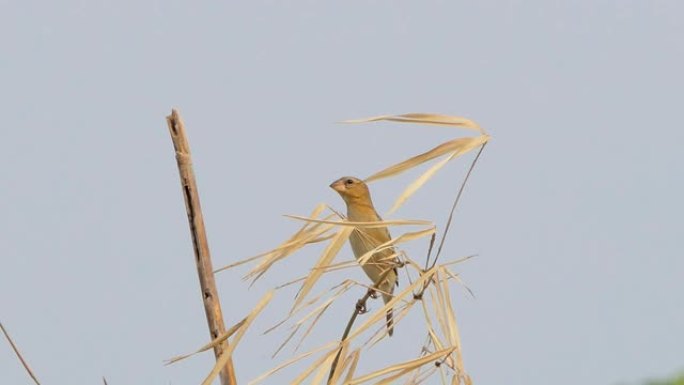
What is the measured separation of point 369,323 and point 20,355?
0.73 meters

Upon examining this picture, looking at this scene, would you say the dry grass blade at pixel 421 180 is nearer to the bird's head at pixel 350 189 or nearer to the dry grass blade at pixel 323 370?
the dry grass blade at pixel 323 370

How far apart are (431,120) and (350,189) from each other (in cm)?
204

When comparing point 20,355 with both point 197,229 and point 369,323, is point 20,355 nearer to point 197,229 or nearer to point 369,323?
point 197,229

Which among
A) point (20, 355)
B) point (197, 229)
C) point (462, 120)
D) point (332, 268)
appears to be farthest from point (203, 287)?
point (462, 120)

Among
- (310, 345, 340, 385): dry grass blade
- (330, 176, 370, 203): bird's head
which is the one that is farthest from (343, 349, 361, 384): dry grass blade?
(330, 176, 370, 203): bird's head

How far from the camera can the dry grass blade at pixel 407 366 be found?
1950mm

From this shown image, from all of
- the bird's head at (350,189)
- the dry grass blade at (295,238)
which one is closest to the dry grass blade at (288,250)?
the dry grass blade at (295,238)

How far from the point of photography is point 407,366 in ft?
6.45

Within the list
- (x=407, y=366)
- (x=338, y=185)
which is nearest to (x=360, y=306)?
(x=407, y=366)

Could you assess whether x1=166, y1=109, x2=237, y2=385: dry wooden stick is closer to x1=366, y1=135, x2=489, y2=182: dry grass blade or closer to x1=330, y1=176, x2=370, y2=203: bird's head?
x1=366, y1=135, x2=489, y2=182: dry grass blade

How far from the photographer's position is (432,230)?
200cm

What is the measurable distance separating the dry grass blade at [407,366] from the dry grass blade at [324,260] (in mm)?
220

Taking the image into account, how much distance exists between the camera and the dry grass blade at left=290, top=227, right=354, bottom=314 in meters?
2.08

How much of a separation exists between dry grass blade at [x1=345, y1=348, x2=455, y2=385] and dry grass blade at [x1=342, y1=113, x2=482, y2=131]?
43 cm
